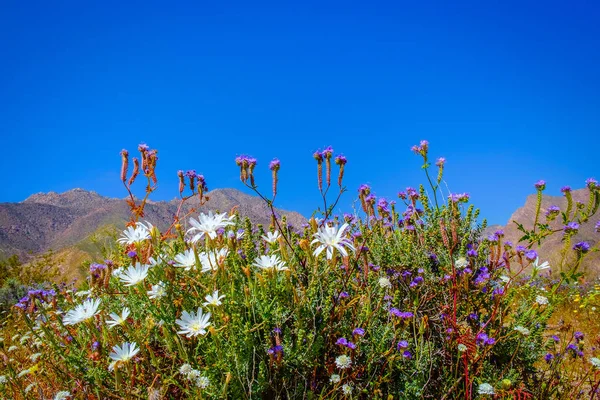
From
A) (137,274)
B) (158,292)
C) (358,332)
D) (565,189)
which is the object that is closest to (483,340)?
(358,332)

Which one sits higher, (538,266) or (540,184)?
(540,184)

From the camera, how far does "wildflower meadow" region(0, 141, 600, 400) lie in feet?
7.51

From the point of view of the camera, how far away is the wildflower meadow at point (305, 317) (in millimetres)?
2289

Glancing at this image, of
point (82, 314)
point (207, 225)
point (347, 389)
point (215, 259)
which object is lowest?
point (347, 389)

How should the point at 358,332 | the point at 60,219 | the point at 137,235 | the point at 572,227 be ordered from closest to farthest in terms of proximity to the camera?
the point at 358,332, the point at 137,235, the point at 572,227, the point at 60,219

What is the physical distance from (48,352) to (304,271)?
7.71 feet

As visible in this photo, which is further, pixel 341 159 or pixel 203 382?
pixel 341 159

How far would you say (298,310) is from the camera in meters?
2.26

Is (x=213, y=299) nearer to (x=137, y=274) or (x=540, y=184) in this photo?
(x=137, y=274)

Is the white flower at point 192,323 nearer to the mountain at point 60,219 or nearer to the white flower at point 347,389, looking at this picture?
the white flower at point 347,389

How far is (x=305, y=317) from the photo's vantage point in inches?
97.3

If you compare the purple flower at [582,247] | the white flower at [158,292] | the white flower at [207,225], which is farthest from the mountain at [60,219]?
the white flower at [207,225]

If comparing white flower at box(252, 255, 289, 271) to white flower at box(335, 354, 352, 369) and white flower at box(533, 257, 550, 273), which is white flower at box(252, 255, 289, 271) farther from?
white flower at box(533, 257, 550, 273)

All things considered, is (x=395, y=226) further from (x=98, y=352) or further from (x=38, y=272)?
(x=38, y=272)
